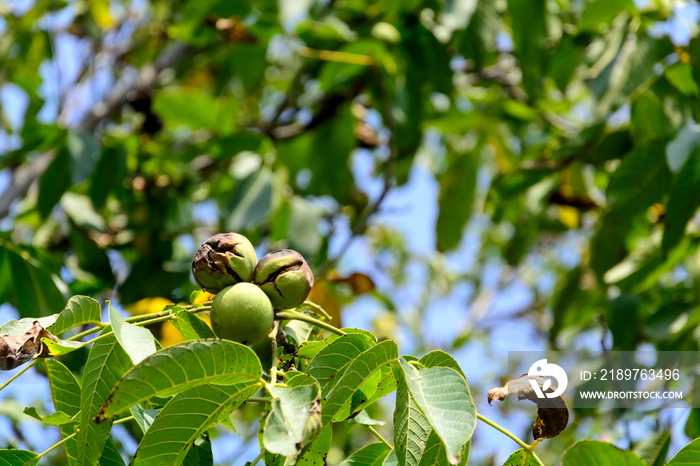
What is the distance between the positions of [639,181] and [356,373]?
1.46 meters

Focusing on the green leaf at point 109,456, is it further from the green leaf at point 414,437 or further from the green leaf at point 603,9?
the green leaf at point 603,9

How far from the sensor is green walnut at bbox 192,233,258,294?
113cm

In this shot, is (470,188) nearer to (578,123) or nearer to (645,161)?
(578,123)

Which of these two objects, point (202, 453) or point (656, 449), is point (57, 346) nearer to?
point (202, 453)

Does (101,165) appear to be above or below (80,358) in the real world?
above

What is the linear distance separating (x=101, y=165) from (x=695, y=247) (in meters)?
2.13

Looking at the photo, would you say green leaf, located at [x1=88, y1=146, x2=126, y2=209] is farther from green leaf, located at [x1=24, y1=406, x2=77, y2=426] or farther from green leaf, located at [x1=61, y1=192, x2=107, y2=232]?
green leaf, located at [x1=24, y1=406, x2=77, y2=426]

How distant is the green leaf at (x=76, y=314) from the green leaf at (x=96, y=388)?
6 cm

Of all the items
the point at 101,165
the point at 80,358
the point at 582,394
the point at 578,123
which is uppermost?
the point at 101,165

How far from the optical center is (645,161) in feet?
6.63

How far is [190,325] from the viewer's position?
110cm

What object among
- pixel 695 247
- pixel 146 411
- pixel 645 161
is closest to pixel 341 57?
pixel 645 161

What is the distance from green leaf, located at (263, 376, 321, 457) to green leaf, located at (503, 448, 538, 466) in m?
0.37

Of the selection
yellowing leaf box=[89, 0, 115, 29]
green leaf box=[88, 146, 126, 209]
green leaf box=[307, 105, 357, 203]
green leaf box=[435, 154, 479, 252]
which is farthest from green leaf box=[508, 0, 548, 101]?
yellowing leaf box=[89, 0, 115, 29]
